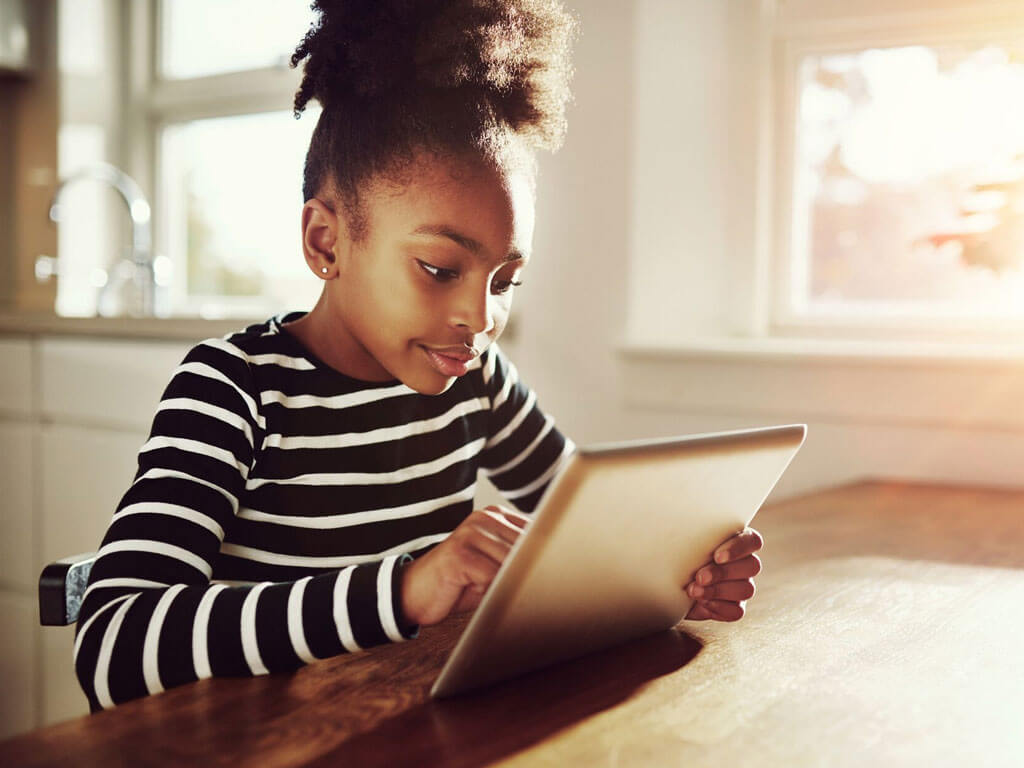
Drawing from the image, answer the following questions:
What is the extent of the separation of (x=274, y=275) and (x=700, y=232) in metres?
1.20

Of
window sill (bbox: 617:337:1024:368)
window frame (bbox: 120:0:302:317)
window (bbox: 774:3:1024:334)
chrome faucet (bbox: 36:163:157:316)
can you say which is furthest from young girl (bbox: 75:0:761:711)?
window frame (bbox: 120:0:302:317)

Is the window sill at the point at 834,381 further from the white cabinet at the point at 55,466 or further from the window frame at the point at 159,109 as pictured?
the window frame at the point at 159,109

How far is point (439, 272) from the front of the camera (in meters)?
0.79

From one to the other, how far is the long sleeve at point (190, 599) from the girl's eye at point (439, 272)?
0.20 m

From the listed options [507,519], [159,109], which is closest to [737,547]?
[507,519]

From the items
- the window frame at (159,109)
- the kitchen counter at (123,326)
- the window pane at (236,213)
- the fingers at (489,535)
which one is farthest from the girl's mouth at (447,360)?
the window frame at (159,109)

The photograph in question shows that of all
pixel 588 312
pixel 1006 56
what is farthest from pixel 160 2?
pixel 1006 56

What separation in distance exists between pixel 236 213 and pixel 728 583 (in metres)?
2.16

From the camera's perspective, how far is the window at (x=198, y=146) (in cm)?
250

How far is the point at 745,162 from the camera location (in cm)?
178

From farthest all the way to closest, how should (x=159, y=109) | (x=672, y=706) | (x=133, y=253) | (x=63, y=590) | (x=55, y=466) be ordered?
(x=159, y=109) < (x=133, y=253) < (x=55, y=466) < (x=63, y=590) < (x=672, y=706)

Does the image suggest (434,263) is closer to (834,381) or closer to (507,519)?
(507,519)

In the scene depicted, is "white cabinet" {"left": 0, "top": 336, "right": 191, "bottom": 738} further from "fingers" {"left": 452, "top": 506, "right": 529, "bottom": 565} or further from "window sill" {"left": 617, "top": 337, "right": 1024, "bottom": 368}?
"fingers" {"left": 452, "top": 506, "right": 529, "bottom": 565}

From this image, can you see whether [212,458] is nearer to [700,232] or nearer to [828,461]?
[828,461]
